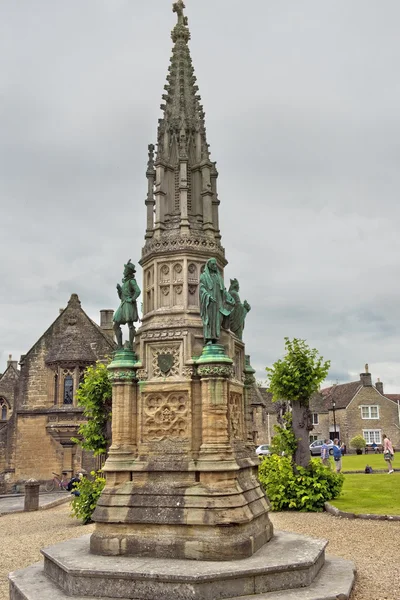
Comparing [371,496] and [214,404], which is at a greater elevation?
[214,404]

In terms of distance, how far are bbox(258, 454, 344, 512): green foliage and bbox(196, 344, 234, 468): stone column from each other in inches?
391

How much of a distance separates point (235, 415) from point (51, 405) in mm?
23410

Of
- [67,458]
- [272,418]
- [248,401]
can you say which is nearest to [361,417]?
[272,418]

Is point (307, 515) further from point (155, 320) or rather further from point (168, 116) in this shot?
point (168, 116)

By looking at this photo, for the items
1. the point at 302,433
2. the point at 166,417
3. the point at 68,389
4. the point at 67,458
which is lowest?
the point at 67,458

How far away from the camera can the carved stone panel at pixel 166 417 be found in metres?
9.36

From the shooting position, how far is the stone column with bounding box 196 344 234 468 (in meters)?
8.92

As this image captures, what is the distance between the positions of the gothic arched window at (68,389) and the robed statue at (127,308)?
21.9 meters

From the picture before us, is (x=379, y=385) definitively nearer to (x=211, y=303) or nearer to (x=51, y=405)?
(x=51, y=405)

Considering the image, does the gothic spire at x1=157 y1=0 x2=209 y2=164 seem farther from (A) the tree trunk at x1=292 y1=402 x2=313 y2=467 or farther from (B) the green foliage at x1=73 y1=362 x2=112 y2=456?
(A) the tree trunk at x1=292 y1=402 x2=313 y2=467

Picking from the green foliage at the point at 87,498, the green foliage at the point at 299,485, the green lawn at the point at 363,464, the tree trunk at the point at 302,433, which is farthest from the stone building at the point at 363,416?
the green foliage at the point at 87,498

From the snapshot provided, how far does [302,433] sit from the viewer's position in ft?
62.8

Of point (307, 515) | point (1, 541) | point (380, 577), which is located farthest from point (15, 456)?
point (380, 577)

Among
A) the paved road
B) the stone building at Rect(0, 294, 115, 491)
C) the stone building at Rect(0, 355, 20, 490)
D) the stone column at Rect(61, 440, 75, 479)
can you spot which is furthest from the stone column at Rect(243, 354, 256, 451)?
the stone building at Rect(0, 355, 20, 490)
